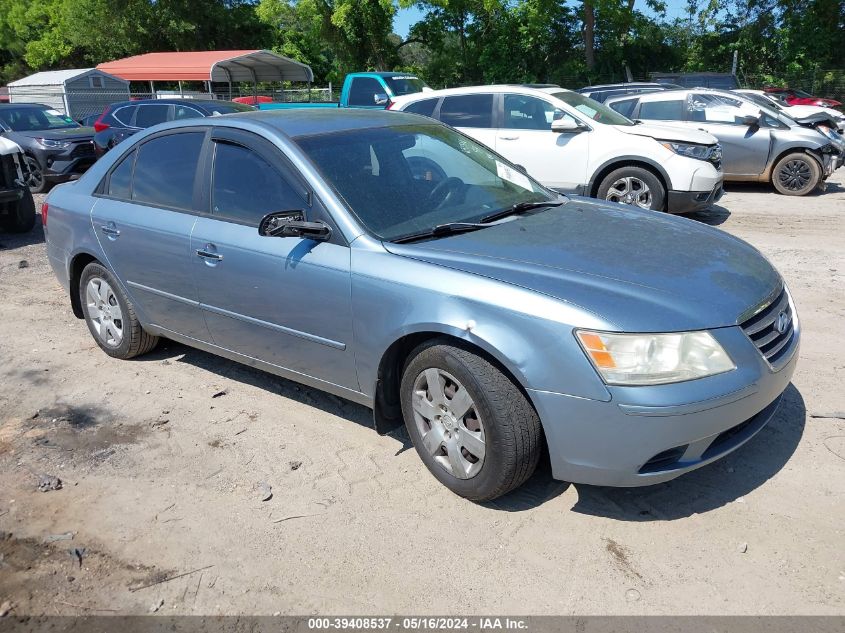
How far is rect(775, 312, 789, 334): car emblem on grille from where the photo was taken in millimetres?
3348

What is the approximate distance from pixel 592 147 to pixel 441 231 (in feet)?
20.0

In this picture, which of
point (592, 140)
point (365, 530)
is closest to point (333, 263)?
point (365, 530)

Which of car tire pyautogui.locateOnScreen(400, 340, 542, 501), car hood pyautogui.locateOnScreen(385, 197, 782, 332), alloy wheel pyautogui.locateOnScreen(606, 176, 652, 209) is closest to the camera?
car hood pyautogui.locateOnScreen(385, 197, 782, 332)

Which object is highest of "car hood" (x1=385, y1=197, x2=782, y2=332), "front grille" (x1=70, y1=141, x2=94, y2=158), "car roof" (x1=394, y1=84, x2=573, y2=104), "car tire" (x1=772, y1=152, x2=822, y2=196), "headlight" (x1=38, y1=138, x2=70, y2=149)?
"car roof" (x1=394, y1=84, x2=573, y2=104)

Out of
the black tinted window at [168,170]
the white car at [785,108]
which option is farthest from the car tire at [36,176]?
the white car at [785,108]

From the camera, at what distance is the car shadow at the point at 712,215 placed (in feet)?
32.4

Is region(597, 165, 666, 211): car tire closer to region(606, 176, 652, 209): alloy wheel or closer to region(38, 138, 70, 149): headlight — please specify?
region(606, 176, 652, 209): alloy wheel

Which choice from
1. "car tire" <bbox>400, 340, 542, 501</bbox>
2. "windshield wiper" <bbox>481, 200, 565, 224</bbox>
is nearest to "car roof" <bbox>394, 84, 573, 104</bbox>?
"windshield wiper" <bbox>481, 200, 565, 224</bbox>

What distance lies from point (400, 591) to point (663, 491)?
1.36m

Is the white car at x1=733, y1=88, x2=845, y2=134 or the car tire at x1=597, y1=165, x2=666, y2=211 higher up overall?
the white car at x1=733, y1=88, x2=845, y2=134

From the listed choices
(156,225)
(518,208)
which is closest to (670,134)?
(518,208)

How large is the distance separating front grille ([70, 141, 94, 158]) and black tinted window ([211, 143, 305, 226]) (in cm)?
1081

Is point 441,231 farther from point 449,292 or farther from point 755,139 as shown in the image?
point 755,139

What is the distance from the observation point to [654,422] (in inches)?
112
